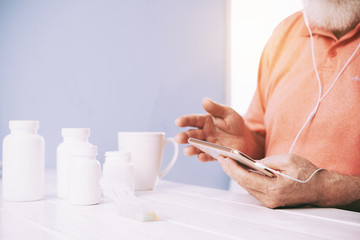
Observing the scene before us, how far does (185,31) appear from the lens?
2.08 m

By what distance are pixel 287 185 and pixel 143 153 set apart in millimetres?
391

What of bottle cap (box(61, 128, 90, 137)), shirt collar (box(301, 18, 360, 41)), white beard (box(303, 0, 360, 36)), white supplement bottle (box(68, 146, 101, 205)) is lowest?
white supplement bottle (box(68, 146, 101, 205))

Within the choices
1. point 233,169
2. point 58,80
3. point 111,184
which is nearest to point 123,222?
point 111,184

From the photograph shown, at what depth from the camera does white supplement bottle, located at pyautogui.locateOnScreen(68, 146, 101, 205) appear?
28.3 inches

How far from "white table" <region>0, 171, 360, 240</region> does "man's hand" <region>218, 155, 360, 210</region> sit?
24 millimetres

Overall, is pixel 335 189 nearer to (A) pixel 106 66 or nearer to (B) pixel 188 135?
(B) pixel 188 135

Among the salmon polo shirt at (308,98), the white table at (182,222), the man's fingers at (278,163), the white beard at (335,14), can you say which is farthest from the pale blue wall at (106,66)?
the man's fingers at (278,163)

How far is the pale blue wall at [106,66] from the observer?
135 cm

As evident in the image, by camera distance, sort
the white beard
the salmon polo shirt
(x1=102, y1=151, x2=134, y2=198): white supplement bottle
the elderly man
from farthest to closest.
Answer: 1. the white beard
2. the salmon polo shirt
3. the elderly man
4. (x1=102, y1=151, x2=134, y2=198): white supplement bottle

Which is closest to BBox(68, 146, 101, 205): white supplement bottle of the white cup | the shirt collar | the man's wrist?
the white cup

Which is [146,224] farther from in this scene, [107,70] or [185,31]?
[185,31]

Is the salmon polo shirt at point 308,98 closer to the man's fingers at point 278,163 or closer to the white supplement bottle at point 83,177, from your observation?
the man's fingers at point 278,163

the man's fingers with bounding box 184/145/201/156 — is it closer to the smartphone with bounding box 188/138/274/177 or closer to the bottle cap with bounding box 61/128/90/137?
the smartphone with bounding box 188/138/274/177

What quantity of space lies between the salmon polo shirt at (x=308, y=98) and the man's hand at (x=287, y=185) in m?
0.43
